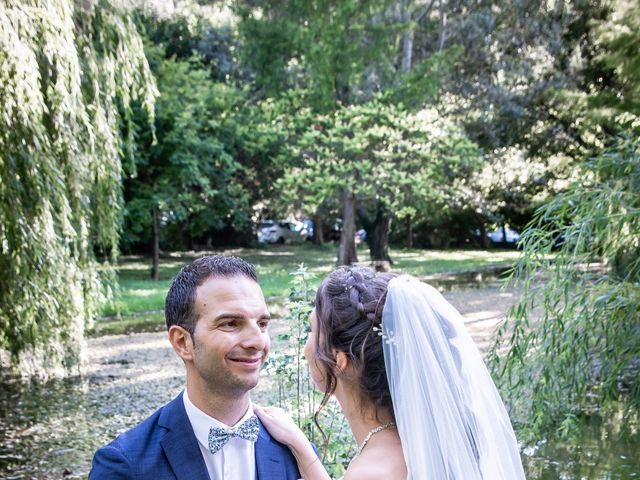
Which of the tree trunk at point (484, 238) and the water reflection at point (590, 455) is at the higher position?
the tree trunk at point (484, 238)

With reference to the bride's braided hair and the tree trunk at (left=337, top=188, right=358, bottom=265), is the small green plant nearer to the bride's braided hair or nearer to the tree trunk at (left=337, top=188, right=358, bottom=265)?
the bride's braided hair

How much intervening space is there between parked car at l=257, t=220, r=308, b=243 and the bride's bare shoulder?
39.8m

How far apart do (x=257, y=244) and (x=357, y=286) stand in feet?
118

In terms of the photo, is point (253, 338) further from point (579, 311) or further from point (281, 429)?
point (579, 311)

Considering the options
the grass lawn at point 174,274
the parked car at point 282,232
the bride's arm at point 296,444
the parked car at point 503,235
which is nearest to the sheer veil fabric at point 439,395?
the bride's arm at point 296,444

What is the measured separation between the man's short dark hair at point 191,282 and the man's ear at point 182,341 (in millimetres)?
15

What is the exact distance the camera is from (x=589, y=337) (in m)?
5.11

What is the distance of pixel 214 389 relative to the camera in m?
2.22

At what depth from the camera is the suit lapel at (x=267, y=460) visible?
2197 millimetres

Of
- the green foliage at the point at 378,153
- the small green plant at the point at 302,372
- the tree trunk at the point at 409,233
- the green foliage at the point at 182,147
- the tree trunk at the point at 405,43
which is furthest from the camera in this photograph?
the tree trunk at the point at 409,233

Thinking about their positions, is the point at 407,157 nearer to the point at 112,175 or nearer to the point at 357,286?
the point at 112,175

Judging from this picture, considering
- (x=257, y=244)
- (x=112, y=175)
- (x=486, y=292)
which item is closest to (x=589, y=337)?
(x=112, y=175)

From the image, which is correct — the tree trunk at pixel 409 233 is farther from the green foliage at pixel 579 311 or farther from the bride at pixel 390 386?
the bride at pixel 390 386

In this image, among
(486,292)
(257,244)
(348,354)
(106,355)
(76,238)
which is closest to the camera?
(348,354)
